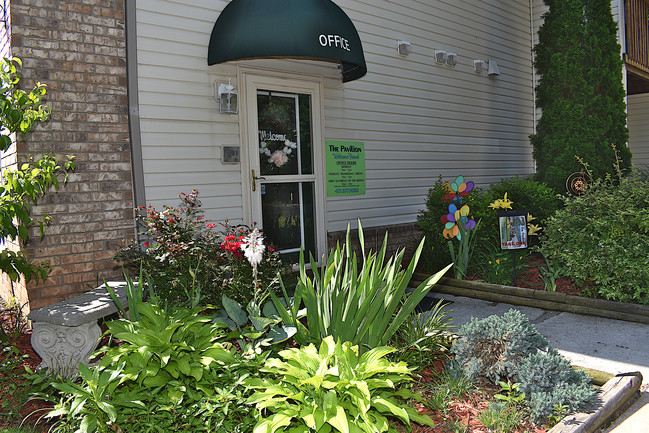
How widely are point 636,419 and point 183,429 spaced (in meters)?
2.49

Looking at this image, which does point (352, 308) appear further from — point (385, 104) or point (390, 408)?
point (385, 104)

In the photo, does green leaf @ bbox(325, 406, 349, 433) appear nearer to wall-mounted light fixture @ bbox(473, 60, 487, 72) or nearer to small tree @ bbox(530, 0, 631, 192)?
small tree @ bbox(530, 0, 631, 192)

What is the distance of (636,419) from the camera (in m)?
2.91

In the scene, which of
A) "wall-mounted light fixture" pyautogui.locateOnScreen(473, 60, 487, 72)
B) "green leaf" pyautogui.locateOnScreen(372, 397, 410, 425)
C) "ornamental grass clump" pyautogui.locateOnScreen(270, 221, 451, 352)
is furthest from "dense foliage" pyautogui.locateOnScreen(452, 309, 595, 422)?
"wall-mounted light fixture" pyautogui.locateOnScreen(473, 60, 487, 72)

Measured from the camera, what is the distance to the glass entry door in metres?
5.84

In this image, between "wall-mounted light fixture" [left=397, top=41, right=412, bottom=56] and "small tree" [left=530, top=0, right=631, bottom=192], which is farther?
"small tree" [left=530, top=0, right=631, bottom=192]

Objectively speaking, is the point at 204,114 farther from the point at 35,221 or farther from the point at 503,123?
the point at 503,123

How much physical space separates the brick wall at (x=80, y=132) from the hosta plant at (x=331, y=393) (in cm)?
285

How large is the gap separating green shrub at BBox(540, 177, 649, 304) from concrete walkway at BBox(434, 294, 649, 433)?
362 mm

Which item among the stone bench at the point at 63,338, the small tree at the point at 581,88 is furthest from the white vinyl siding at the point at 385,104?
the stone bench at the point at 63,338

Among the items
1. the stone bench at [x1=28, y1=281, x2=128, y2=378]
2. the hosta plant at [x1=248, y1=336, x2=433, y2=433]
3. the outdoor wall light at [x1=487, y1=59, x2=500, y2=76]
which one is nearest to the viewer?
the hosta plant at [x1=248, y1=336, x2=433, y2=433]

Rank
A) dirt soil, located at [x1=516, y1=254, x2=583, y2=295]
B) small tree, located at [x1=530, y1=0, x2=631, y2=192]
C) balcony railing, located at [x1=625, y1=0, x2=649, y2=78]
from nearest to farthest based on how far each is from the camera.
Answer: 1. dirt soil, located at [x1=516, y1=254, x2=583, y2=295]
2. small tree, located at [x1=530, y1=0, x2=631, y2=192]
3. balcony railing, located at [x1=625, y1=0, x2=649, y2=78]

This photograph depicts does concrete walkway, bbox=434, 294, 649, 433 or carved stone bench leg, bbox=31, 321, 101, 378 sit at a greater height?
carved stone bench leg, bbox=31, 321, 101, 378

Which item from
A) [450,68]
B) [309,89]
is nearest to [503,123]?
[450,68]
